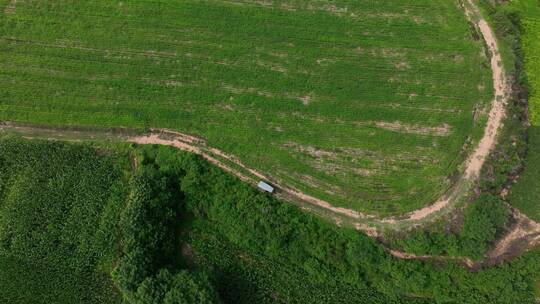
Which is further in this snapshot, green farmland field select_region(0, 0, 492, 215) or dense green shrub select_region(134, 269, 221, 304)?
green farmland field select_region(0, 0, 492, 215)

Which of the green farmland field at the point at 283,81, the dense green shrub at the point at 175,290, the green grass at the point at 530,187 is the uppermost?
the green farmland field at the point at 283,81

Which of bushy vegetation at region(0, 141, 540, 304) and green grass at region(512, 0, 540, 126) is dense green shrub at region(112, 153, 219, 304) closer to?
bushy vegetation at region(0, 141, 540, 304)

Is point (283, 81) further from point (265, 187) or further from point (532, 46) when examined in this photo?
point (532, 46)

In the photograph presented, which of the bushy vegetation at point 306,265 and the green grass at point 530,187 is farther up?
the green grass at point 530,187

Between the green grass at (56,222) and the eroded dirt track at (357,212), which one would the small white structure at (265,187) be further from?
the green grass at (56,222)

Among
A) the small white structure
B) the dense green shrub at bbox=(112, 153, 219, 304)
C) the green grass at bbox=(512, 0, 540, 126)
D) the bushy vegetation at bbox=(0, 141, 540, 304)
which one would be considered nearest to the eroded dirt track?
the small white structure

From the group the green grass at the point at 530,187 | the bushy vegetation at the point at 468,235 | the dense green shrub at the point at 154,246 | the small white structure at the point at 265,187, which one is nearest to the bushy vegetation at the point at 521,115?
the green grass at the point at 530,187

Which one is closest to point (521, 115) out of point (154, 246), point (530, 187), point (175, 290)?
point (530, 187)
